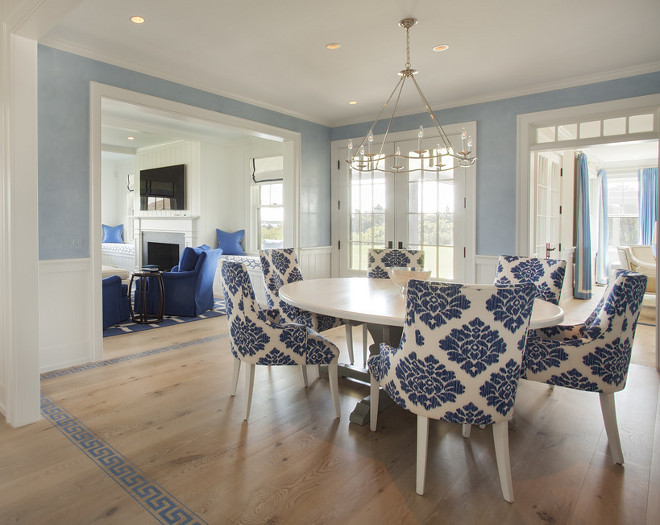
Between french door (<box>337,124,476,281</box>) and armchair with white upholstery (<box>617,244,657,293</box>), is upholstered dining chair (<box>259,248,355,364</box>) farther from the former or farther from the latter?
armchair with white upholstery (<box>617,244,657,293</box>)

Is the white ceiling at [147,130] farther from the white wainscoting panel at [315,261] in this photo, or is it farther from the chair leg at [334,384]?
the chair leg at [334,384]

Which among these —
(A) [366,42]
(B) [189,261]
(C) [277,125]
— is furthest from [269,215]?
(A) [366,42]

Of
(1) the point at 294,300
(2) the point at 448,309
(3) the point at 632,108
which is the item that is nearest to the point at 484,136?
(3) the point at 632,108

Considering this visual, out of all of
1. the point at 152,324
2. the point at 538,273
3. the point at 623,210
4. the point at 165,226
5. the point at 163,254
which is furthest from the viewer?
the point at 623,210

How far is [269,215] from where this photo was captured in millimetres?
7199

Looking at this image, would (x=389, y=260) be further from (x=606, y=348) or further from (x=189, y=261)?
(x=189, y=261)

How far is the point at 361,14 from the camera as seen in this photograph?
2.84 metres

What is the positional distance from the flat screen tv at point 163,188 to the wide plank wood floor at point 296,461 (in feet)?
15.4

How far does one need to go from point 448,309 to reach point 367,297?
956 mm

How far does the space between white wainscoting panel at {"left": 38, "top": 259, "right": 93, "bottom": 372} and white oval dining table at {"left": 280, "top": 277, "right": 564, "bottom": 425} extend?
1.78m

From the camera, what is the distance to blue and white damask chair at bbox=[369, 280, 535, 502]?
1.66 meters

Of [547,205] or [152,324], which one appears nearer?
[152,324]

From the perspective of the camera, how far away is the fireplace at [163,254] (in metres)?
7.73

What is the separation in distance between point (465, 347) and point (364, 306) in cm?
71
